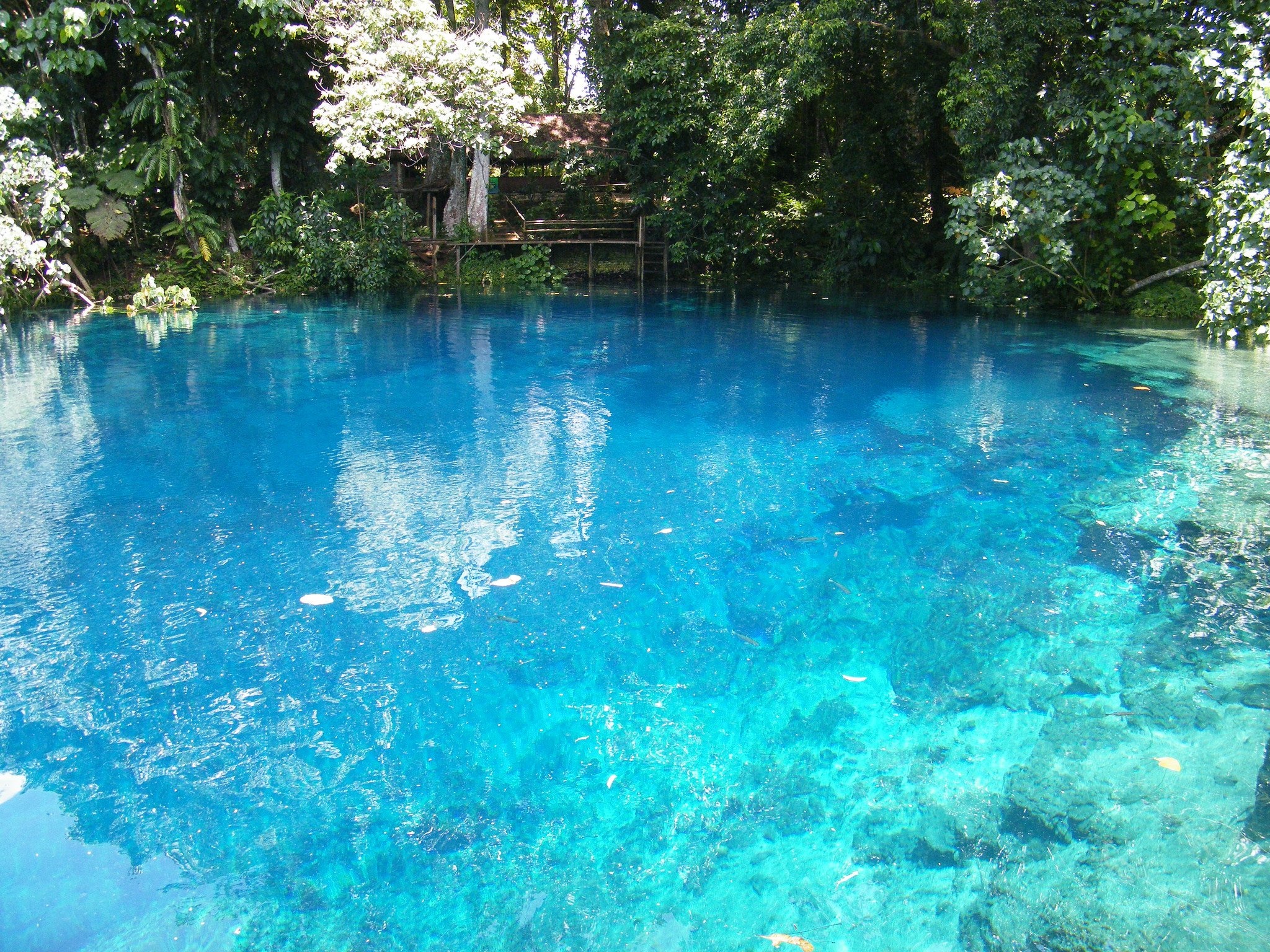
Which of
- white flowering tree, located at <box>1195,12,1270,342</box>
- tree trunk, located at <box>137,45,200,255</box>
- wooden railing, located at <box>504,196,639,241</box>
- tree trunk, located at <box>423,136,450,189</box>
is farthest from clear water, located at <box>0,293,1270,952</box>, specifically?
tree trunk, located at <box>423,136,450,189</box>

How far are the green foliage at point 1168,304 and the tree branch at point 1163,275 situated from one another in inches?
5.3

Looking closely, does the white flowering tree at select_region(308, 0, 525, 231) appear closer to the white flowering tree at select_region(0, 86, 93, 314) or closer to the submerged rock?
the white flowering tree at select_region(0, 86, 93, 314)

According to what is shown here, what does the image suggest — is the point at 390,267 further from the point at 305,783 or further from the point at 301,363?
the point at 305,783

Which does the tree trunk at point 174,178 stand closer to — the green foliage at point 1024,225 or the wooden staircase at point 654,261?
the wooden staircase at point 654,261

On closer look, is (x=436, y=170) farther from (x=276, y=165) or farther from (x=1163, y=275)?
(x=1163, y=275)

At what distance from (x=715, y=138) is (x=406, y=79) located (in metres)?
5.08

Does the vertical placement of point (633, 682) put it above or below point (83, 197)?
below

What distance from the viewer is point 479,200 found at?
20359 mm

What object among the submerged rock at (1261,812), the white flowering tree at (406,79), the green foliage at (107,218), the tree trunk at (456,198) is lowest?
the submerged rock at (1261,812)

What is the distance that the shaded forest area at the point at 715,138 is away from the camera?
11719 millimetres

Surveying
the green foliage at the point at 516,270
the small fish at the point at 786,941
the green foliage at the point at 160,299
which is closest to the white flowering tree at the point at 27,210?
the green foliage at the point at 160,299

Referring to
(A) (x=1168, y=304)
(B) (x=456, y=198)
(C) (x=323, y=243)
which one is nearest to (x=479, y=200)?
(B) (x=456, y=198)

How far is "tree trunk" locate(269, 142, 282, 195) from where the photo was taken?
18328 mm

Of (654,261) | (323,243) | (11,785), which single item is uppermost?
(323,243)
